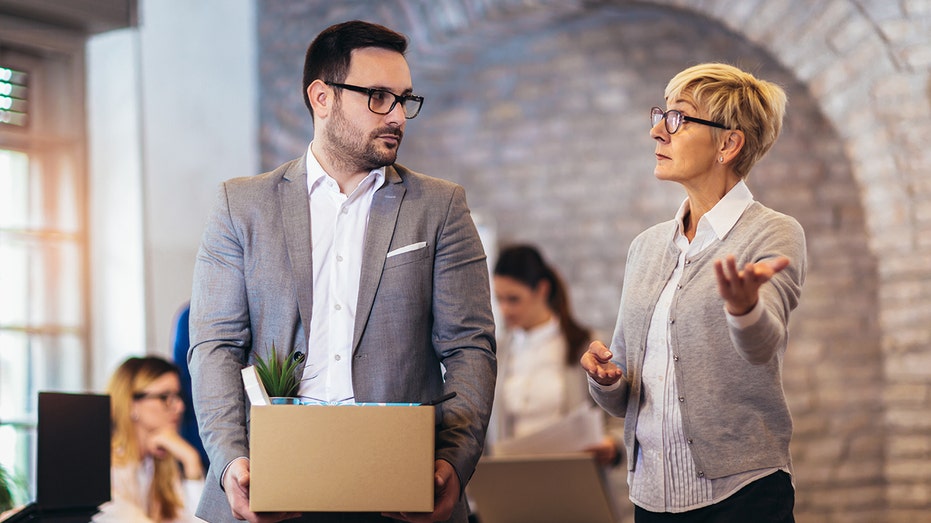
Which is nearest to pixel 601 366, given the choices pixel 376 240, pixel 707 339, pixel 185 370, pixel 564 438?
pixel 707 339

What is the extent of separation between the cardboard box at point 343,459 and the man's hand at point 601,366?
406 mm

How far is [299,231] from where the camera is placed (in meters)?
2.18

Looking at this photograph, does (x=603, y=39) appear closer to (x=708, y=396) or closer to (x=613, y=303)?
(x=613, y=303)

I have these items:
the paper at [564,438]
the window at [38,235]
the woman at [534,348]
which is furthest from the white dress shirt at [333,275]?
the window at [38,235]

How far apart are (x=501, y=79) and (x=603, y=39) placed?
1.91ft

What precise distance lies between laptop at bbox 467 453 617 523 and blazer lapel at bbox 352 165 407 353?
1.40 metres

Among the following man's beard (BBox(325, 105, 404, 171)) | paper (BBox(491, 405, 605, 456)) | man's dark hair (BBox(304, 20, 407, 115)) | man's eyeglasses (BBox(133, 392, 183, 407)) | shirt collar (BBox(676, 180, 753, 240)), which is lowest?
paper (BBox(491, 405, 605, 456))

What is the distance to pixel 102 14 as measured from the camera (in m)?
5.07

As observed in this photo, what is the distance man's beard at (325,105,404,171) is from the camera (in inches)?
86.5

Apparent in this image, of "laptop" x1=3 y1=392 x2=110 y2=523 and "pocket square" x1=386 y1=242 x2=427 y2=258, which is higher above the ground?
"pocket square" x1=386 y1=242 x2=427 y2=258

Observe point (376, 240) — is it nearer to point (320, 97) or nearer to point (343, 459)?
point (320, 97)

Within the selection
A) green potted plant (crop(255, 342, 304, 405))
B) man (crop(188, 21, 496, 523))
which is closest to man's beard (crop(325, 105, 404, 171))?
man (crop(188, 21, 496, 523))

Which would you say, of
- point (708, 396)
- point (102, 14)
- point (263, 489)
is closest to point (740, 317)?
point (708, 396)

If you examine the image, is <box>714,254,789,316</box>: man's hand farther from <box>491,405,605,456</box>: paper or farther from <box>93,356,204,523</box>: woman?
<box>93,356,204,523</box>: woman
